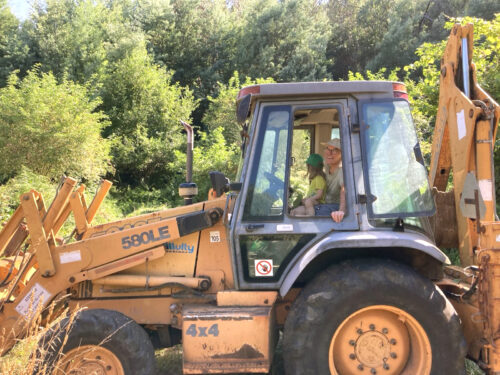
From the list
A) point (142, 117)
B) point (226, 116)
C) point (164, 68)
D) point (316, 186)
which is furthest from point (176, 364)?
point (164, 68)

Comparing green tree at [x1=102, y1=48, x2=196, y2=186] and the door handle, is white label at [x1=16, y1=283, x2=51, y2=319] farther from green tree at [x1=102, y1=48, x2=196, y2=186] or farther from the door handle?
green tree at [x1=102, y1=48, x2=196, y2=186]

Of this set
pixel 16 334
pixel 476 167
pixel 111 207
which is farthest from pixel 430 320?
pixel 111 207

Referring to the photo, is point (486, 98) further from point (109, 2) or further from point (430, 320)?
point (109, 2)

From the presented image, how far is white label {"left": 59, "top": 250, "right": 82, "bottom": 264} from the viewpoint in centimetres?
363

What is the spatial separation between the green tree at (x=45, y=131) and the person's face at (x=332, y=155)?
38.0ft

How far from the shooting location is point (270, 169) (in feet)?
11.3

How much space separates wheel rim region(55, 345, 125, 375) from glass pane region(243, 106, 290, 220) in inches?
60.4

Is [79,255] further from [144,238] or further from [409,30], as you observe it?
[409,30]

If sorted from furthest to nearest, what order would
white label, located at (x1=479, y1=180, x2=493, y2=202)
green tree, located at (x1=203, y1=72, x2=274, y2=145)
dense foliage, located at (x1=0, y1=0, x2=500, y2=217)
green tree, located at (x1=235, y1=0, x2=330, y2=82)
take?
green tree, located at (x1=235, y1=0, x2=330, y2=82) → green tree, located at (x1=203, y1=72, x2=274, y2=145) → dense foliage, located at (x1=0, y1=0, x2=500, y2=217) → white label, located at (x1=479, y1=180, x2=493, y2=202)

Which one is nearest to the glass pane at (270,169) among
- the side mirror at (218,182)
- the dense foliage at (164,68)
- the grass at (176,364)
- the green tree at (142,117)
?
the side mirror at (218,182)

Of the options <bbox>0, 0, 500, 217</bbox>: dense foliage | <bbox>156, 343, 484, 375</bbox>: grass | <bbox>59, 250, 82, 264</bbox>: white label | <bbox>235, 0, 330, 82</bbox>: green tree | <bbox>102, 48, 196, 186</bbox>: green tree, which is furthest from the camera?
→ <bbox>235, 0, 330, 82</bbox>: green tree

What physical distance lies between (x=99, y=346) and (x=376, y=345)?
214cm

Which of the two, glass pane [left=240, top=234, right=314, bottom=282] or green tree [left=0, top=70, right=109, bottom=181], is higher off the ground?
green tree [left=0, top=70, right=109, bottom=181]

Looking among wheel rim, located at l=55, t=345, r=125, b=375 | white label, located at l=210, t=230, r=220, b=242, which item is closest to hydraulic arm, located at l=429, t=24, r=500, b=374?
white label, located at l=210, t=230, r=220, b=242
